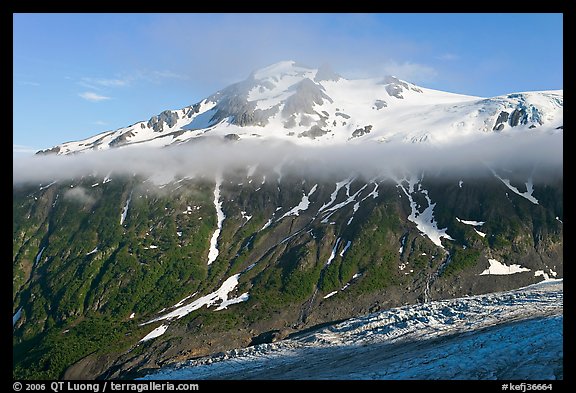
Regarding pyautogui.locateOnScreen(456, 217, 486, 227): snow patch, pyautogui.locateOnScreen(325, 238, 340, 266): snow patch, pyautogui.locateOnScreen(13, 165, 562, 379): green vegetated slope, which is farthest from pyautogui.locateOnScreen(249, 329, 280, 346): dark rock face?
pyautogui.locateOnScreen(456, 217, 486, 227): snow patch

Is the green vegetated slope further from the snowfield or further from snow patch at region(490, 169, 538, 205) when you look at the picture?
the snowfield

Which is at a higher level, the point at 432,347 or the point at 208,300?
the point at 432,347

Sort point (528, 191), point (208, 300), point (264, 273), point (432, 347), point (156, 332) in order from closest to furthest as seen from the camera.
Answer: point (432, 347), point (156, 332), point (208, 300), point (264, 273), point (528, 191)

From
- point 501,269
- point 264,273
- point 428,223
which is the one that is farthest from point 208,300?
point 501,269

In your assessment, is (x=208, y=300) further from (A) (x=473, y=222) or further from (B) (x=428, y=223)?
(A) (x=473, y=222)
